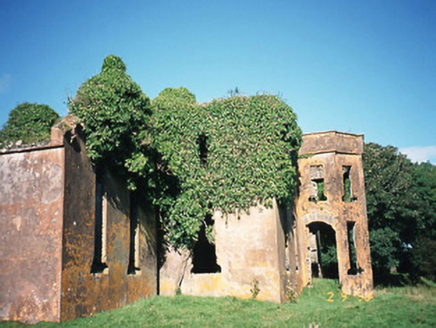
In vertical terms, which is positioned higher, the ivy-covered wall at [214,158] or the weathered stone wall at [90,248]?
the ivy-covered wall at [214,158]

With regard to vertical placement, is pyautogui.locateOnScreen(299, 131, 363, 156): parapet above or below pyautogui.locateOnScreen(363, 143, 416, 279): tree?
above

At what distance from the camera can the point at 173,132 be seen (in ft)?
52.5

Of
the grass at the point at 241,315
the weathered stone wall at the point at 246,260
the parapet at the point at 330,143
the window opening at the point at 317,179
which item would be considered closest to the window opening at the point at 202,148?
the weathered stone wall at the point at 246,260

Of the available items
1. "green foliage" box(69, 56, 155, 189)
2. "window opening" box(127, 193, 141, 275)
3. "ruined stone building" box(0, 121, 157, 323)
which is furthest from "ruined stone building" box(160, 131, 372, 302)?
"green foliage" box(69, 56, 155, 189)

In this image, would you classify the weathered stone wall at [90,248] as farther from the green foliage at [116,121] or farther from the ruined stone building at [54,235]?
the green foliage at [116,121]

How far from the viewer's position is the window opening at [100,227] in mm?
12297

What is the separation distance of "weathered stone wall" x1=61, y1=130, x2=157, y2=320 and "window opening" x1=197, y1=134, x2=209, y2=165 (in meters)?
3.44

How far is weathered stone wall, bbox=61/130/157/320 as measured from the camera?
35.3 feet

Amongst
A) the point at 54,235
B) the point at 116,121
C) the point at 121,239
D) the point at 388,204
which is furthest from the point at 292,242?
the point at 388,204

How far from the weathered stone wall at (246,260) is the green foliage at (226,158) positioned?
21.7 inches

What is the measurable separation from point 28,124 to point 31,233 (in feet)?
12.8

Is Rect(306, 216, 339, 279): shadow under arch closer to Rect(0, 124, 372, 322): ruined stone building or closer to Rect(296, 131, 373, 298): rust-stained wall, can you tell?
Rect(296, 131, 373, 298): rust-stained wall

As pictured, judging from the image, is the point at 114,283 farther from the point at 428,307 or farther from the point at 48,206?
the point at 428,307

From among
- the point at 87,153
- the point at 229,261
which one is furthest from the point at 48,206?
the point at 229,261
